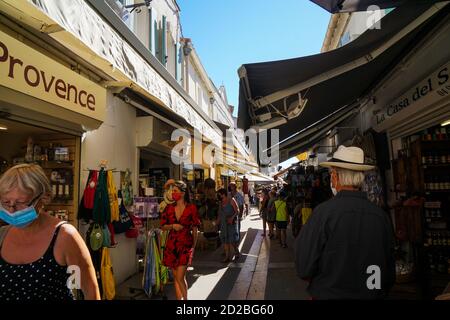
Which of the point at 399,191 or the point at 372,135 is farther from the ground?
the point at 372,135

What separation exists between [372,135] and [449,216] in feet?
7.40

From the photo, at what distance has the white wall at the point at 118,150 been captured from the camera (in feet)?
17.0

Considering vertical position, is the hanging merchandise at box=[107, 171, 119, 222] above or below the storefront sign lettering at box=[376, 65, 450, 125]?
below

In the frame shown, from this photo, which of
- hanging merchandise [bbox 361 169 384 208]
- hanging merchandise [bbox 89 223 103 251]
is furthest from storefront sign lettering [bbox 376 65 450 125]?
hanging merchandise [bbox 89 223 103 251]

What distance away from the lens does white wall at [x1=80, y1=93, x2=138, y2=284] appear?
17.0ft

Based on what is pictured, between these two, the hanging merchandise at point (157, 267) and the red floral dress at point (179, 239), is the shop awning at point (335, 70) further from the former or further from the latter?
the hanging merchandise at point (157, 267)

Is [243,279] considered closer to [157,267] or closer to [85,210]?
[157,267]

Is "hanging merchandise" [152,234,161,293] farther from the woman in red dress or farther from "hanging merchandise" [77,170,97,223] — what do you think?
"hanging merchandise" [77,170,97,223]

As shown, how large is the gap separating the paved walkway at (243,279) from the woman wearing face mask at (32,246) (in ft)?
12.1

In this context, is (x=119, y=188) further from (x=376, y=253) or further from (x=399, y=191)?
(x=399, y=191)

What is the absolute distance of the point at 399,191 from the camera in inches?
231

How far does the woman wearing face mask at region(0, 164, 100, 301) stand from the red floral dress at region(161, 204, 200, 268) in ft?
8.86

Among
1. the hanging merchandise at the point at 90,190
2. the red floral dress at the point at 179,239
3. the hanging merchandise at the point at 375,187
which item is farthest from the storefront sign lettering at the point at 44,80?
the hanging merchandise at the point at 375,187
